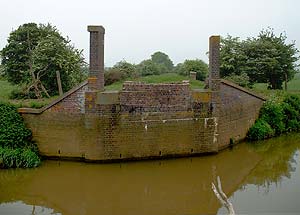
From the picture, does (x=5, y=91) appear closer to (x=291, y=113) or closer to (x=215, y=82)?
(x=215, y=82)

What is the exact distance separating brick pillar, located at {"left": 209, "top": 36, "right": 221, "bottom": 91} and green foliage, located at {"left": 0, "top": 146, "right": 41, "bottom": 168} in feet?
23.4

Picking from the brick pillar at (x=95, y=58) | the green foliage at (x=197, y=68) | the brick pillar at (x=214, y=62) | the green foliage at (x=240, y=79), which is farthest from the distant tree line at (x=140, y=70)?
the brick pillar at (x=95, y=58)

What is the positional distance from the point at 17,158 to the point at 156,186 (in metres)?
4.96

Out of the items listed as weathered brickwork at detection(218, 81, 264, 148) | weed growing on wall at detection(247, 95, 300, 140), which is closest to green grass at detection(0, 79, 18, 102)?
weathered brickwork at detection(218, 81, 264, 148)

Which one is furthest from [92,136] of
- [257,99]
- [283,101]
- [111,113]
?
[283,101]

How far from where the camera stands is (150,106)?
1330 cm

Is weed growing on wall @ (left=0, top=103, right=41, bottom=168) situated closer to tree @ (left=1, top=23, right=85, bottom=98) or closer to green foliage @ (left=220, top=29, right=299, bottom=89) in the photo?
tree @ (left=1, top=23, right=85, bottom=98)

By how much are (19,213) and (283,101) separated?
15.1 metres

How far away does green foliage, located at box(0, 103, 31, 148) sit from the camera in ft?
41.1

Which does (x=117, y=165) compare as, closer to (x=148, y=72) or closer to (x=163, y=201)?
(x=163, y=201)

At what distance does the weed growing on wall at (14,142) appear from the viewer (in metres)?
12.2

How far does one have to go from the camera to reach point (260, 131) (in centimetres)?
1709

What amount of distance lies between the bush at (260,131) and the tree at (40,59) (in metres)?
11.0

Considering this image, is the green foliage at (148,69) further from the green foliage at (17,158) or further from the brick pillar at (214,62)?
the green foliage at (17,158)
